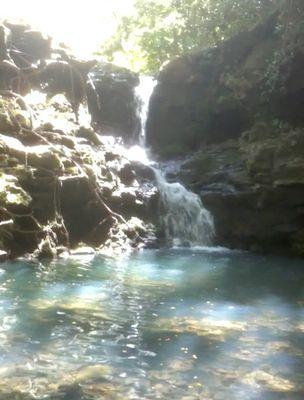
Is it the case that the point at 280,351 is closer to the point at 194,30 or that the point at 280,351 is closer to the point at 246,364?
the point at 246,364

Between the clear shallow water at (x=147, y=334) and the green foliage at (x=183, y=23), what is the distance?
14.0 metres

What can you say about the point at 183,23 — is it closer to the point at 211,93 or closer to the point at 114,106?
the point at 211,93

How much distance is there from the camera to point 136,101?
19641 millimetres

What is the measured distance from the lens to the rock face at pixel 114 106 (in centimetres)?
1875

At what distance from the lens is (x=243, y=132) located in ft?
59.2

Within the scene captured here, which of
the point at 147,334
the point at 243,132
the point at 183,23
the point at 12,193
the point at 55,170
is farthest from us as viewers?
the point at 183,23

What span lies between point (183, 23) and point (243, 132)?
928 cm

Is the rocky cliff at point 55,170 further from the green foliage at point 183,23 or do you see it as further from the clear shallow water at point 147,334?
the green foliage at point 183,23

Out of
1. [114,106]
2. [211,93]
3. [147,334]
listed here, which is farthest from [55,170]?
[211,93]

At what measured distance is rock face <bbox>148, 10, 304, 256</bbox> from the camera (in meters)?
14.6

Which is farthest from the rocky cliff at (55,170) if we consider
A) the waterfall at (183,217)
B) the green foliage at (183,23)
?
the green foliage at (183,23)

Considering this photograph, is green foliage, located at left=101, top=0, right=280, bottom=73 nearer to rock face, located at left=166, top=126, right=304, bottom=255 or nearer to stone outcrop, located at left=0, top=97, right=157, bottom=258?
rock face, located at left=166, top=126, right=304, bottom=255

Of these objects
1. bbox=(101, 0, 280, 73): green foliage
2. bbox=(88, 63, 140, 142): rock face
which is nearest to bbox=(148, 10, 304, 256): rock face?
bbox=(88, 63, 140, 142): rock face

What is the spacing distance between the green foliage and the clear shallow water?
1396cm
